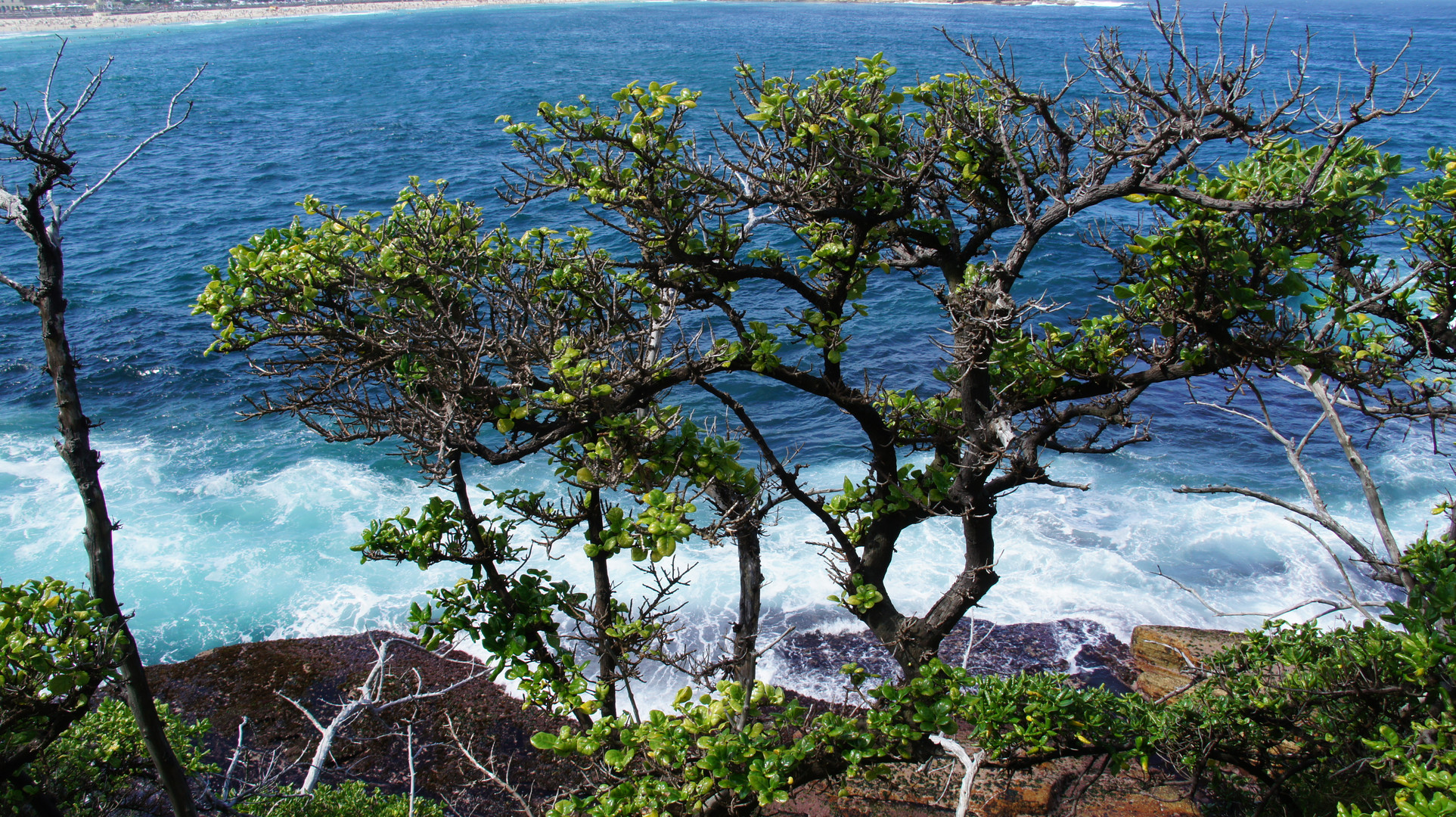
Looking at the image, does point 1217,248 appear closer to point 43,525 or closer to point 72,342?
point 43,525

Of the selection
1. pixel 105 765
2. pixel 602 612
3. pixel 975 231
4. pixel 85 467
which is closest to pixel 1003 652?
pixel 975 231

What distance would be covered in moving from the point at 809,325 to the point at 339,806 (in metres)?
6.65

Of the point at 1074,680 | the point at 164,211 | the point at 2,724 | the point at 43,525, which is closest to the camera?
the point at 2,724

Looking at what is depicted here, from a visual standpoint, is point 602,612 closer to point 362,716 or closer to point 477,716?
point 362,716

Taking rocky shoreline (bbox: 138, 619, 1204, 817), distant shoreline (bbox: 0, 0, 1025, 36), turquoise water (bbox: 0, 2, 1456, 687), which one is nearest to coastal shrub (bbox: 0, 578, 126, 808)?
rocky shoreline (bbox: 138, 619, 1204, 817)

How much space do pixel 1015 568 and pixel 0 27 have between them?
152761 mm

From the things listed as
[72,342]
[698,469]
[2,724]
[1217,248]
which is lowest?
[72,342]

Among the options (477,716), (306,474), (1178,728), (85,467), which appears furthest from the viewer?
(306,474)

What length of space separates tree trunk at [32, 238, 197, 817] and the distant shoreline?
137 metres

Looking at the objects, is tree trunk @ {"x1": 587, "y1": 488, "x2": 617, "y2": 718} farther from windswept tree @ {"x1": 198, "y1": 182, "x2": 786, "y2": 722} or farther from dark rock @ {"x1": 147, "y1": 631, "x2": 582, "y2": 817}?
dark rock @ {"x1": 147, "y1": 631, "x2": 582, "y2": 817}

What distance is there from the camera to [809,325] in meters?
6.79

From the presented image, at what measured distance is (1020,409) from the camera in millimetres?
A: 7309

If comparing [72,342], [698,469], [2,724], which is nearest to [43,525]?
[72,342]

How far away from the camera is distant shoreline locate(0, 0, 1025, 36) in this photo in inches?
4700
